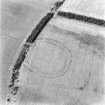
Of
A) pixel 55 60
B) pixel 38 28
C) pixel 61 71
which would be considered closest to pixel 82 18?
pixel 38 28

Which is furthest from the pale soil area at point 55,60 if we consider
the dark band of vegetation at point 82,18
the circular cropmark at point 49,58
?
the dark band of vegetation at point 82,18

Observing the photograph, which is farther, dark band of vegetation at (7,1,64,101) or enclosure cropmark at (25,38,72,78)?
enclosure cropmark at (25,38,72,78)

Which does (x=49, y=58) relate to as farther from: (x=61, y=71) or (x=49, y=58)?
(x=61, y=71)

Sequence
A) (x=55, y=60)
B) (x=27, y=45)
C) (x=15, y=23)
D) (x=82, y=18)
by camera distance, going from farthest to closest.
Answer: (x=82, y=18)
(x=15, y=23)
(x=27, y=45)
(x=55, y=60)

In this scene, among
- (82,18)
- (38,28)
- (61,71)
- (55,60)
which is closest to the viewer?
(61,71)

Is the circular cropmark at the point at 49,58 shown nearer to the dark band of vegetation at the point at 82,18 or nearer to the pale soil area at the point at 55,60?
the pale soil area at the point at 55,60

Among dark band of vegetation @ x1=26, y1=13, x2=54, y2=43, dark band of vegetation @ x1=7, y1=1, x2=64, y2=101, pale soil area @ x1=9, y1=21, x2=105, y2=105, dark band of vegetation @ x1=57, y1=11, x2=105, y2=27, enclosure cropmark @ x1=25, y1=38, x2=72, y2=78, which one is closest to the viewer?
pale soil area @ x1=9, y1=21, x2=105, y2=105

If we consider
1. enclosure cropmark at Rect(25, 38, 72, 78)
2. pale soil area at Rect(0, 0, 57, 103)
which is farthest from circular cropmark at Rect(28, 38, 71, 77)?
pale soil area at Rect(0, 0, 57, 103)

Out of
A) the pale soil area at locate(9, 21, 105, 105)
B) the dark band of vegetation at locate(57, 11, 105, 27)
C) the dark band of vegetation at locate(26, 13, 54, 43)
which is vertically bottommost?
the pale soil area at locate(9, 21, 105, 105)

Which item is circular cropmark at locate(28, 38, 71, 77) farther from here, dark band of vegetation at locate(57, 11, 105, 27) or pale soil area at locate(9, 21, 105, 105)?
dark band of vegetation at locate(57, 11, 105, 27)

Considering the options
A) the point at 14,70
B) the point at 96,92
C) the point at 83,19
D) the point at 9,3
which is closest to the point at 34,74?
the point at 14,70

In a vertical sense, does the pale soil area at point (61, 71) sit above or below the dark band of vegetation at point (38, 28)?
below
